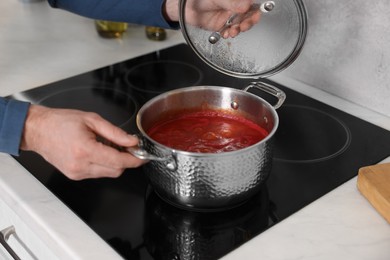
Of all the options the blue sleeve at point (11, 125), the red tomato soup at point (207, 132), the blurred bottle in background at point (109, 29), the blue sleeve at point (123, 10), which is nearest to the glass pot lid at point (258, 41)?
the red tomato soup at point (207, 132)

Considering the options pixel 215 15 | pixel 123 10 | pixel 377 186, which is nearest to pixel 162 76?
pixel 123 10

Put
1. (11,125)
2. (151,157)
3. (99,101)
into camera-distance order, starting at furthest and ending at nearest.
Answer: (99,101), (11,125), (151,157)

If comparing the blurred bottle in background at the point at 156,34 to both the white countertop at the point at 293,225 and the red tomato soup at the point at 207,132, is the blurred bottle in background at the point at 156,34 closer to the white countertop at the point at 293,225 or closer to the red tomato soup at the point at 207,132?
the white countertop at the point at 293,225

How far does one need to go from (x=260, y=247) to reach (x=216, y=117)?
0.89 ft

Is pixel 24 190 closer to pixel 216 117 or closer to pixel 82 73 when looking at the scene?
pixel 216 117

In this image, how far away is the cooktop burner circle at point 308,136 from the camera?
90cm

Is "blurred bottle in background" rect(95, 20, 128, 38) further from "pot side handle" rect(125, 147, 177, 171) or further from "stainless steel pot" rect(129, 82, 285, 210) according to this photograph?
"pot side handle" rect(125, 147, 177, 171)

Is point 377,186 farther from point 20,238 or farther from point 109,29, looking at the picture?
point 109,29

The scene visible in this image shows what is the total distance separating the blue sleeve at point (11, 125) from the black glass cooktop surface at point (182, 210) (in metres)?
0.08

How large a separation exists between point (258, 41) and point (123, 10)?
431 millimetres

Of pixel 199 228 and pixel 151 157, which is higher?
pixel 151 157

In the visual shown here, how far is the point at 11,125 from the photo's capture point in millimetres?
790

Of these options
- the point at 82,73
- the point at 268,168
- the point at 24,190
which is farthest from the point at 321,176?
the point at 82,73

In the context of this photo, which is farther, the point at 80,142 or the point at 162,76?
the point at 162,76
